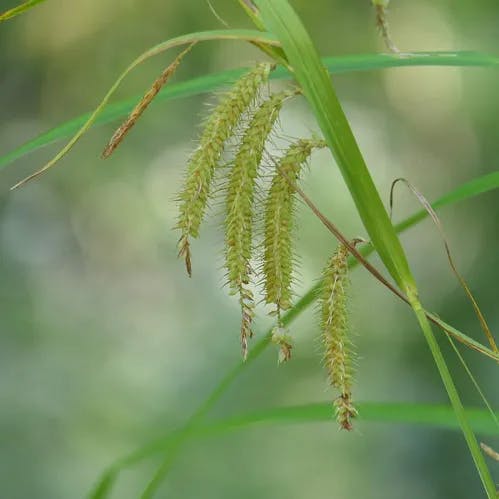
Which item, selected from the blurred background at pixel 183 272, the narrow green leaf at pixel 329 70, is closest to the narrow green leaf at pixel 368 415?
the narrow green leaf at pixel 329 70

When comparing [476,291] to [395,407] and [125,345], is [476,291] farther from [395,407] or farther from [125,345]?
[395,407]

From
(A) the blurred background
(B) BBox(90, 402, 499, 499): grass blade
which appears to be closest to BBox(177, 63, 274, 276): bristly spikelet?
(B) BBox(90, 402, 499, 499): grass blade

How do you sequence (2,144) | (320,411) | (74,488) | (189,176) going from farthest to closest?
(2,144), (74,488), (320,411), (189,176)

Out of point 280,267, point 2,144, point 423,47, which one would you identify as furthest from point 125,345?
point 280,267

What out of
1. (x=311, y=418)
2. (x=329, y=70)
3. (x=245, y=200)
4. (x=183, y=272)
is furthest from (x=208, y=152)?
(x=183, y=272)

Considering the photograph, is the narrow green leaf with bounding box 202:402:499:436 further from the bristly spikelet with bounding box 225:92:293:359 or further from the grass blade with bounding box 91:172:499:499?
the bristly spikelet with bounding box 225:92:293:359

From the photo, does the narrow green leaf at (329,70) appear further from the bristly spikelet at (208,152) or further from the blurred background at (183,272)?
the blurred background at (183,272)
